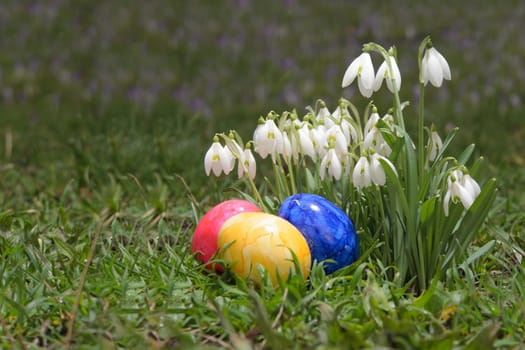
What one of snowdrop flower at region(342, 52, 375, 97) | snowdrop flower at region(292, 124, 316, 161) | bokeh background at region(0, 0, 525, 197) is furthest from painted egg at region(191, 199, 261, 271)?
bokeh background at region(0, 0, 525, 197)

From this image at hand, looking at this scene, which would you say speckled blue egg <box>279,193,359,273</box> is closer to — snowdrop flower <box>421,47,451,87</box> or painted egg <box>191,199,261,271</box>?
painted egg <box>191,199,261,271</box>

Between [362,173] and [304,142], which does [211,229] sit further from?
[362,173]

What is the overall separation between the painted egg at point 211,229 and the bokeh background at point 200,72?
52.2 inches

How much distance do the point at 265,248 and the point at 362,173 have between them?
446 millimetres

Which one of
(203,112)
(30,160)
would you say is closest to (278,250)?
(30,160)

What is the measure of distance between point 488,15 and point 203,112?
4586mm

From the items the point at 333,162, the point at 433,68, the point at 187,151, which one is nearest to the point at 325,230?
the point at 333,162

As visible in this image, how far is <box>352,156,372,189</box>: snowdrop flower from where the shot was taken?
2.66m

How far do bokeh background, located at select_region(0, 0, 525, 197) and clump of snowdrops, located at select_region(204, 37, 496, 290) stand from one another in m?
1.50

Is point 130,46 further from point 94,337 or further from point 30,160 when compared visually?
point 94,337

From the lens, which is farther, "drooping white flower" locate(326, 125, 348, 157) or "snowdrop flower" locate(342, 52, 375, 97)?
"drooping white flower" locate(326, 125, 348, 157)

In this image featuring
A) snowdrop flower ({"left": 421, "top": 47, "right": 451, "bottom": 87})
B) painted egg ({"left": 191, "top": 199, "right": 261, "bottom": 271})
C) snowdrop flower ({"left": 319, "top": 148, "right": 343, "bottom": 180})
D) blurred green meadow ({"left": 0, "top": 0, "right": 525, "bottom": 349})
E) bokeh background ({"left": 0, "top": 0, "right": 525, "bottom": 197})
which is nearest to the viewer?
blurred green meadow ({"left": 0, "top": 0, "right": 525, "bottom": 349})

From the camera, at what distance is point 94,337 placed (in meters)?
2.26

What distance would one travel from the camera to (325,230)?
111 inches
